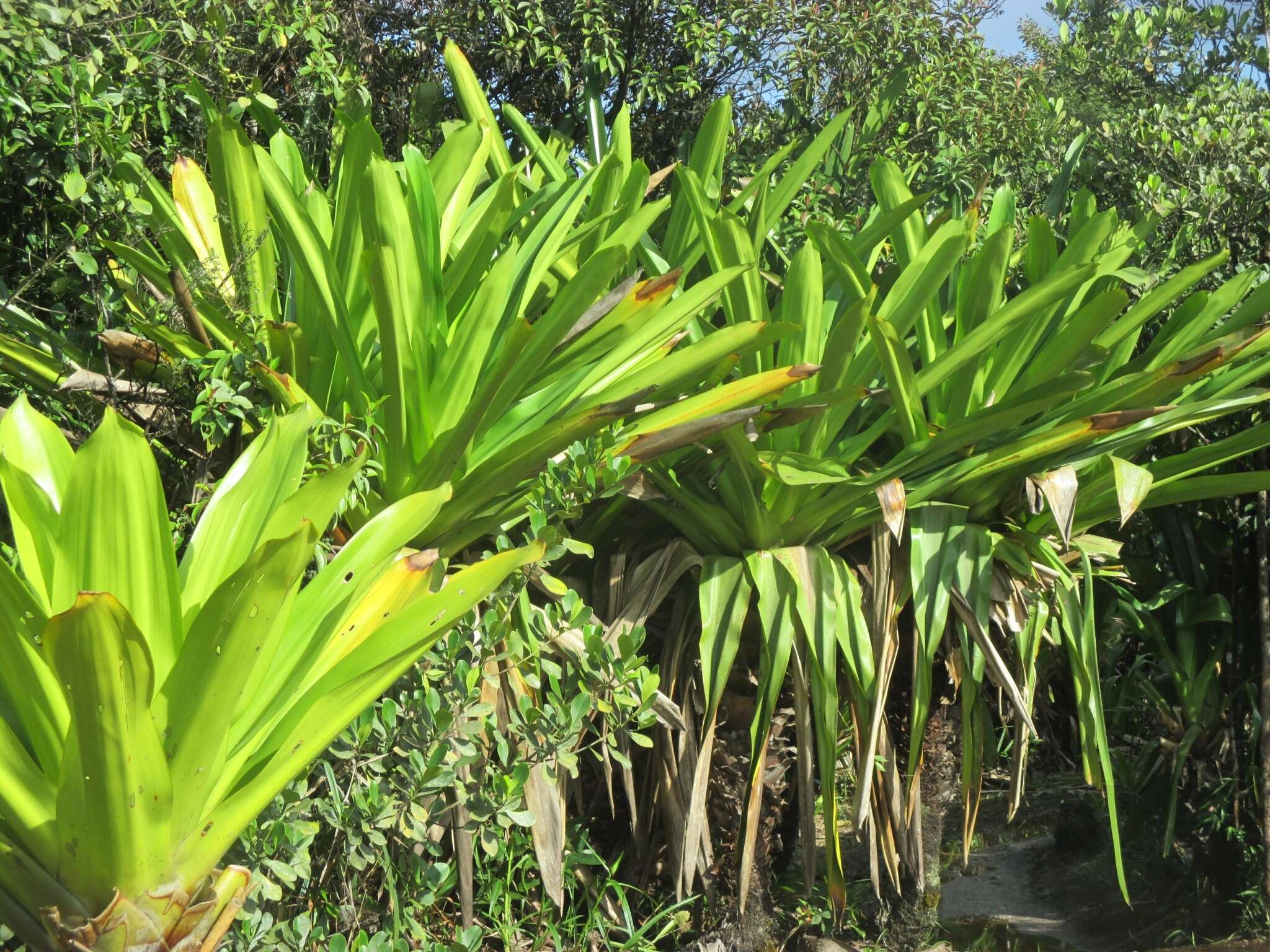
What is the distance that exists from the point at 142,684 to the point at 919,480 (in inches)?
82.4

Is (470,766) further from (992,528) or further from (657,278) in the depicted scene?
(992,528)

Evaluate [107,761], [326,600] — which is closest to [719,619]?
[326,600]

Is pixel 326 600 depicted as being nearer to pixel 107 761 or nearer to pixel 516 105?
pixel 107 761

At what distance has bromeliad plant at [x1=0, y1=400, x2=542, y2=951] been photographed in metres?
1.24

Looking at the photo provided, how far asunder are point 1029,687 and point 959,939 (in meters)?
1.19

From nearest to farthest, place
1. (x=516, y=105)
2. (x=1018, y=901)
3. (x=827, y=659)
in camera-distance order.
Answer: (x=827, y=659), (x=1018, y=901), (x=516, y=105)

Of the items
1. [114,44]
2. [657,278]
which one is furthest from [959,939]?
[114,44]

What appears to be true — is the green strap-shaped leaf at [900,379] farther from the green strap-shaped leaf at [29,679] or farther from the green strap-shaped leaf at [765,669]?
the green strap-shaped leaf at [29,679]

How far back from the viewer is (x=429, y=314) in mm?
2500

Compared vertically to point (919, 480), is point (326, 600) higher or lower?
lower

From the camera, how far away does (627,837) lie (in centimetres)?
315

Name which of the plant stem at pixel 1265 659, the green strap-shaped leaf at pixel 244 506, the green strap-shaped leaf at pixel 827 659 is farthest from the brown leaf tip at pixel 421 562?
the plant stem at pixel 1265 659

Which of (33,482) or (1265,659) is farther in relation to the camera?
(1265,659)

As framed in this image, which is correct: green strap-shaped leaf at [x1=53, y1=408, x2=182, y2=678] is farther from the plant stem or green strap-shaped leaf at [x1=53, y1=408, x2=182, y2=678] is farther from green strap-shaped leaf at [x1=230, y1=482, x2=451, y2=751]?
the plant stem
